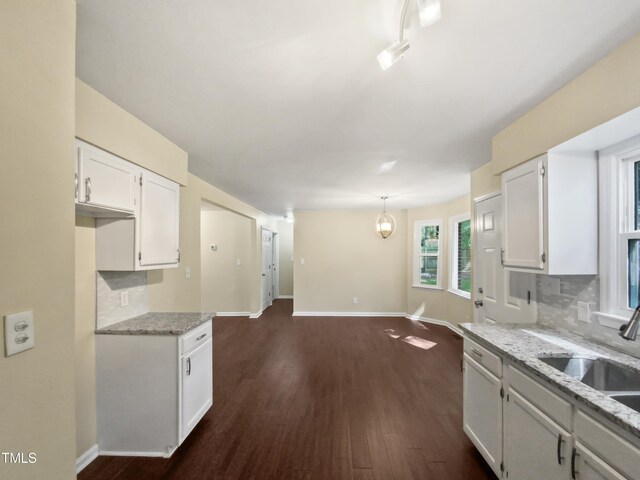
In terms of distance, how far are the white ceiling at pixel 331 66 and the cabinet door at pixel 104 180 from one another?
395 millimetres

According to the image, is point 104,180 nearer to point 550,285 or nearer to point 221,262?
point 550,285

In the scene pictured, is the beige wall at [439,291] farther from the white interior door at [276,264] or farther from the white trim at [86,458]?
the white trim at [86,458]

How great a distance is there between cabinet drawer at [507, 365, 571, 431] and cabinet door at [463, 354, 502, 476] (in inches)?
6.0

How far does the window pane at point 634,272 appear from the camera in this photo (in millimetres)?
1612

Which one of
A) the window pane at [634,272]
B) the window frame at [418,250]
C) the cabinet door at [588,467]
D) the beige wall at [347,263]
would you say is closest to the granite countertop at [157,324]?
the cabinet door at [588,467]

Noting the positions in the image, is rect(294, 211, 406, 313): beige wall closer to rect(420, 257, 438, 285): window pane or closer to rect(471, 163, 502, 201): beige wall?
rect(420, 257, 438, 285): window pane

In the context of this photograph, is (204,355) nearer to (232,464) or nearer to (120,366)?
(120,366)

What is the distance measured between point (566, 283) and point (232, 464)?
275 centimetres

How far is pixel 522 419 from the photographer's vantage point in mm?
1502

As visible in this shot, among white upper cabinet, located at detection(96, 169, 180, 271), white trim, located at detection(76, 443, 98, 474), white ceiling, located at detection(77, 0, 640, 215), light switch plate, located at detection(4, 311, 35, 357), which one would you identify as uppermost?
white ceiling, located at detection(77, 0, 640, 215)

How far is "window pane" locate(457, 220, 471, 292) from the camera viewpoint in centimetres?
475

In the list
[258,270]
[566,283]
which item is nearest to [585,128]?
[566,283]

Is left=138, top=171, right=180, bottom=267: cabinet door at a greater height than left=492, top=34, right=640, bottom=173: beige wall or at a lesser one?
lesser

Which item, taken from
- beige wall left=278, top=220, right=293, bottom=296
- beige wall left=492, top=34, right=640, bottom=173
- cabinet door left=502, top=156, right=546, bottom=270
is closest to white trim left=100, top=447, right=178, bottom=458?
cabinet door left=502, top=156, right=546, bottom=270
